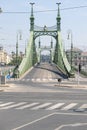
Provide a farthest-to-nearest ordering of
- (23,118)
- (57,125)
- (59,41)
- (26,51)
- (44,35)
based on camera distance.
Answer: (44,35)
(59,41)
(26,51)
(23,118)
(57,125)

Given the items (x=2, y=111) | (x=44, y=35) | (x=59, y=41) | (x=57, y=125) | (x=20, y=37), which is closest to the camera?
(x=57, y=125)

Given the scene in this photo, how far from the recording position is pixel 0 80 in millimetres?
70500

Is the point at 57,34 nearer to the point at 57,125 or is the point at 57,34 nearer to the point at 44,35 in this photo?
the point at 44,35

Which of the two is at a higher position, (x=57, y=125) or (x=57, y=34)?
(x=57, y=34)

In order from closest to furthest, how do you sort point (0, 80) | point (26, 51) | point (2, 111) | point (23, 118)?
point (23, 118) < point (2, 111) < point (0, 80) < point (26, 51)

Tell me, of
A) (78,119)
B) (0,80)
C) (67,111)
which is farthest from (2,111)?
(0,80)

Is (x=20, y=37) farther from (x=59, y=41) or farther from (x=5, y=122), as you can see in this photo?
(x=5, y=122)

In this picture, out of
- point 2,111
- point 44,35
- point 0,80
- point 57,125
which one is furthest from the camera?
point 44,35

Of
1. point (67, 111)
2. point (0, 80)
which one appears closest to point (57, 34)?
point (0, 80)

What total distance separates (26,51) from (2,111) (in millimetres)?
97528

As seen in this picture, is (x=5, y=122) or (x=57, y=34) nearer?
(x=5, y=122)

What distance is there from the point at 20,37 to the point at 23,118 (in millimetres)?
83463

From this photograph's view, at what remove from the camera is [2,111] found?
29578mm

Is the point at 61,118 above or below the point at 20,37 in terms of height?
below
